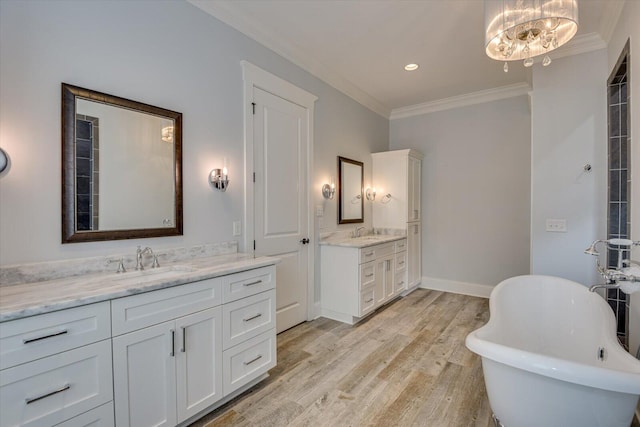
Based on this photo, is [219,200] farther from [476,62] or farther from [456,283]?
[456,283]

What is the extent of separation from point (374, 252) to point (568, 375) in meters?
2.35

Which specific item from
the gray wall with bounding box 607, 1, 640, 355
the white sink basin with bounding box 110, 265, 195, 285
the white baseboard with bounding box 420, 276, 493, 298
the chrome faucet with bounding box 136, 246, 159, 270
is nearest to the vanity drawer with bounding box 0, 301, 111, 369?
the white sink basin with bounding box 110, 265, 195, 285

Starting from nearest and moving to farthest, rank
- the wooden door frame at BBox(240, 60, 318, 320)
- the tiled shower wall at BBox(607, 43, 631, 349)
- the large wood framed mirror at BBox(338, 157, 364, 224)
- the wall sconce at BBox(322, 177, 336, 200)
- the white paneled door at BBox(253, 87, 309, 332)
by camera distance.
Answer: the tiled shower wall at BBox(607, 43, 631, 349), the wooden door frame at BBox(240, 60, 318, 320), the white paneled door at BBox(253, 87, 309, 332), the wall sconce at BBox(322, 177, 336, 200), the large wood framed mirror at BBox(338, 157, 364, 224)

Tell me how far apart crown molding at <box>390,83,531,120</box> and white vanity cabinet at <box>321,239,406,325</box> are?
2.37 metres

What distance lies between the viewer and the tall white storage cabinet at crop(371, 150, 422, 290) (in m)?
4.31

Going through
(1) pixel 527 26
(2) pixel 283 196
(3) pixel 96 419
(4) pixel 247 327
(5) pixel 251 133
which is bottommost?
(3) pixel 96 419

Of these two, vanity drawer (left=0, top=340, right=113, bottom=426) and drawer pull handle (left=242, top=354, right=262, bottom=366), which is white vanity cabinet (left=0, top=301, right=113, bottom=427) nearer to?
vanity drawer (left=0, top=340, right=113, bottom=426)

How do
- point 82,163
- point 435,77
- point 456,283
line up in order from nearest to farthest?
point 82,163 → point 435,77 → point 456,283

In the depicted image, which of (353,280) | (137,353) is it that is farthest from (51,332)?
(353,280)

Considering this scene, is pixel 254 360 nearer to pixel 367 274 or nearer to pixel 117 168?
pixel 117 168

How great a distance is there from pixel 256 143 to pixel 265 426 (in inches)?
85.6

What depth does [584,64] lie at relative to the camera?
9.20 ft

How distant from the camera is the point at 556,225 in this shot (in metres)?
2.87

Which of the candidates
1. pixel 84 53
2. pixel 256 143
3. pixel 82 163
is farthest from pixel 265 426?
pixel 84 53
